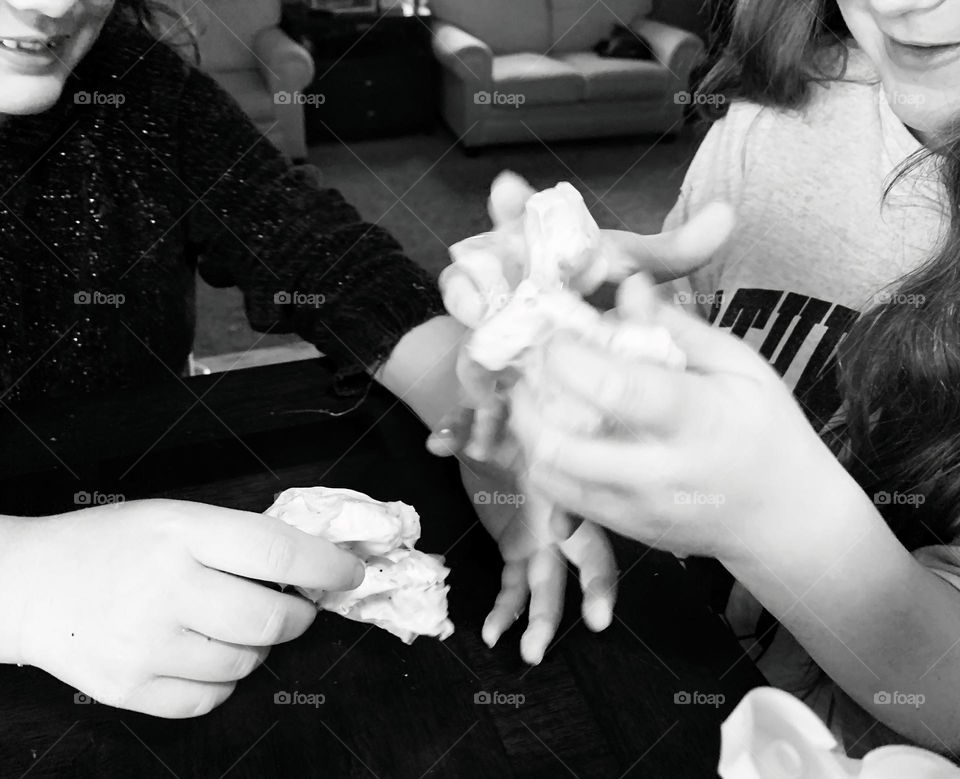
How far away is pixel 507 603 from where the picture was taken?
1.78 ft

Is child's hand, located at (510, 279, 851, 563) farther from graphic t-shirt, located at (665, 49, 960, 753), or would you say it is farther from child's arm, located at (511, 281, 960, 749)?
graphic t-shirt, located at (665, 49, 960, 753)

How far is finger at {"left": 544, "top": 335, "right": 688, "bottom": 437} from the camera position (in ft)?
1.45

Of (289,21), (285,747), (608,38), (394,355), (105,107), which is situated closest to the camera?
(285,747)

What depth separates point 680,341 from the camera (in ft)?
1.72

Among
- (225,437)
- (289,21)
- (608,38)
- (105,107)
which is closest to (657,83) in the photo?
(608,38)

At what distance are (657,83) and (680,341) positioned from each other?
2.86 meters

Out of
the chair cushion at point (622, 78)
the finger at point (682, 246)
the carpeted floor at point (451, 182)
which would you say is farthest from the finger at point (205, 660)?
the chair cushion at point (622, 78)

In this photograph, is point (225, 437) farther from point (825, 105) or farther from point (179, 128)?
point (825, 105)

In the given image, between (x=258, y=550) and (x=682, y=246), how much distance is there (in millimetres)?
403

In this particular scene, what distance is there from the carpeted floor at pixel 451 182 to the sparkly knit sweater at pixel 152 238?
3.44 feet

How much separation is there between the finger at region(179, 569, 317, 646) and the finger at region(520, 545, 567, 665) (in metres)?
0.15

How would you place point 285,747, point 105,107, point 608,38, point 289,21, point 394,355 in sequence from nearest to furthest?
point 285,747 < point 394,355 < point 105,107 < point 289,21 < point 608,38

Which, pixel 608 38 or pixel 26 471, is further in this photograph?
pixel 608 38

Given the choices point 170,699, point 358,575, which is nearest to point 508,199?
point 358,575
